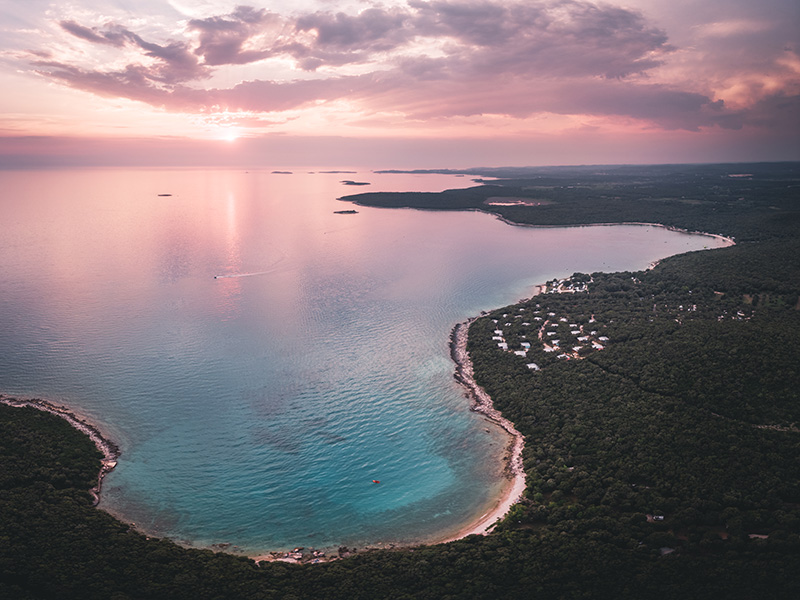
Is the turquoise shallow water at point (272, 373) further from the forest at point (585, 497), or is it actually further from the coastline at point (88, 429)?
the forest at point (585, 497)

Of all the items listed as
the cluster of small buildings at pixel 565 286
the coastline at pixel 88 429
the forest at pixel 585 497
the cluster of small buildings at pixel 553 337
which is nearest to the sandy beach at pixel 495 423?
the forest at pixel 585 497

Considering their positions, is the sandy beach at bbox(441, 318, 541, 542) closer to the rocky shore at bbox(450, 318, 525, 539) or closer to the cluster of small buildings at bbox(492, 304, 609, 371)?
the rocky shore at bbox(450, 318, 525, 539)

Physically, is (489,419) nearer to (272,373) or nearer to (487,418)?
(487,418)

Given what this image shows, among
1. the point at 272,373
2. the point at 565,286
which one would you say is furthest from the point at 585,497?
the point at 565,286

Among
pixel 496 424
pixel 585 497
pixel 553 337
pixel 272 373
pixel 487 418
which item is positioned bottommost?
pixel 585 497

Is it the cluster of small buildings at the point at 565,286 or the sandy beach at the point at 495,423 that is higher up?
the cluster of small buildings at the point at 565,286

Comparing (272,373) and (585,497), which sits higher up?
→ (272,373)
